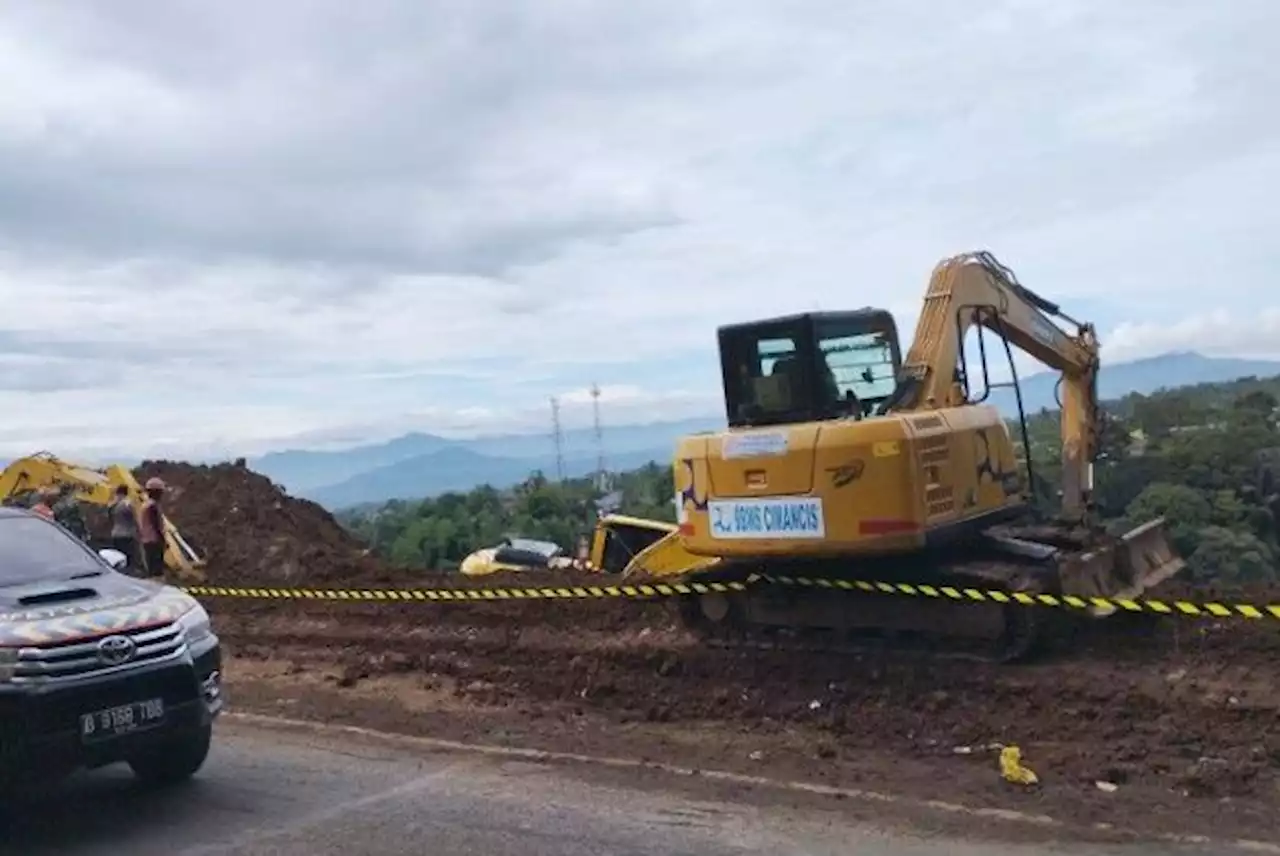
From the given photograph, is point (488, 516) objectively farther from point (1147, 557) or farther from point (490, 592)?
point (1147, 557)

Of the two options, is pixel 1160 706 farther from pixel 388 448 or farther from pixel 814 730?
pixel 388 448

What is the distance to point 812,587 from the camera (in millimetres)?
11070

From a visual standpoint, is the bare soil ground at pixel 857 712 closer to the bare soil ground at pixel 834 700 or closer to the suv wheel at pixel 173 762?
the bare soil ground at pixel 834 700

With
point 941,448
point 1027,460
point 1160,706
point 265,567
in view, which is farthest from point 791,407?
point 265,567

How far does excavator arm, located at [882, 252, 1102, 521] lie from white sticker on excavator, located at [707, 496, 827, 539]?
1273 mm

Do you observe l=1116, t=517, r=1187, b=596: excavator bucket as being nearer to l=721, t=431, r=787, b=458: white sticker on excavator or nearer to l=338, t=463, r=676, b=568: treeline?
l=721, t=431, r=787, b=458: white sticker on excavator

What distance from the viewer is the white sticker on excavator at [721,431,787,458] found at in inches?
411

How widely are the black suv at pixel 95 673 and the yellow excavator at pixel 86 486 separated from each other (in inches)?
404

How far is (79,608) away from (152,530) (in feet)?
35.8

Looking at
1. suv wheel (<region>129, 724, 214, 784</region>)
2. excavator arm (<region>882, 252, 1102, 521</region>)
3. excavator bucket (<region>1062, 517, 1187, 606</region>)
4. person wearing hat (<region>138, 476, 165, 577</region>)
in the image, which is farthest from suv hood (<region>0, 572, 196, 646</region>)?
person wearing hat (<region>138, 476, 165, 577</region>)

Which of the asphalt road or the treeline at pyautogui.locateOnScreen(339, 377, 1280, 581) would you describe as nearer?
the asphalt road

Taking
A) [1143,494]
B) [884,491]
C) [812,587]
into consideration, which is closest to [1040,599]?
[884,491]

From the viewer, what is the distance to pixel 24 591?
7719 millimetres

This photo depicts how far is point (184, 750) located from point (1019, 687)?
5.58 m
